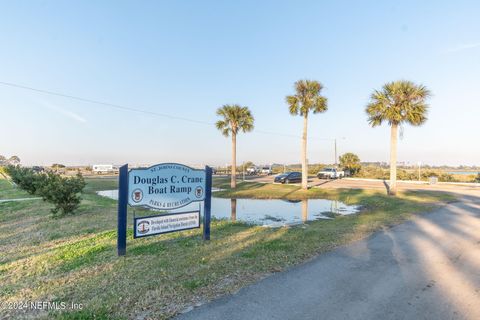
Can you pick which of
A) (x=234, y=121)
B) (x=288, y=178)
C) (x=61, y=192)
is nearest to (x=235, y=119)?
(x=234, y=121)

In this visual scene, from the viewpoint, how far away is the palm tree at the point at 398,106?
18078 mm

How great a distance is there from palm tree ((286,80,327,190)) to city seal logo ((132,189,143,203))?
62.6ft

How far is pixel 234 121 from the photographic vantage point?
91.1ft

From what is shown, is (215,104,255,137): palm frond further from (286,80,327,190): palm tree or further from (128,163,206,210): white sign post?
(128,163,206,210): white sign post

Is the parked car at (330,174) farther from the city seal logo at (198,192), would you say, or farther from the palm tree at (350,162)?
the city seal logo at (198,192)

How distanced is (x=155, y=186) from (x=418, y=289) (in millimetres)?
5343

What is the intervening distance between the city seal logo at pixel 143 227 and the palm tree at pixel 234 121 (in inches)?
835

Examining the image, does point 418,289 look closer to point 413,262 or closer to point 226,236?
point 413,262

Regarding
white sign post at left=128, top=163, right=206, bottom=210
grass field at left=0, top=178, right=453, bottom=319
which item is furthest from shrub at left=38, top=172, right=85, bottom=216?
white sign post at left=128, top=163, right=206, bottom=210

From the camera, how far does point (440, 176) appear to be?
3828 centimetres

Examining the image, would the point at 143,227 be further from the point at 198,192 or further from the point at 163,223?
the point at 198,192

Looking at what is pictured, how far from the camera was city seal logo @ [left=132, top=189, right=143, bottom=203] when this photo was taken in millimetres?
6176

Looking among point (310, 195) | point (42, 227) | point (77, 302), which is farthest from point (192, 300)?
point (310, 195)

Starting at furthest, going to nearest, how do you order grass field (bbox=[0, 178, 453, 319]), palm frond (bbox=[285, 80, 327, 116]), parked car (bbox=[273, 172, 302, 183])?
parked car (bbox=[273, 172, 302, 183]) < palm frond (bbox=[285, 80, 327, 116]) < grass field (bbox=[0, 178, 453, 319])
